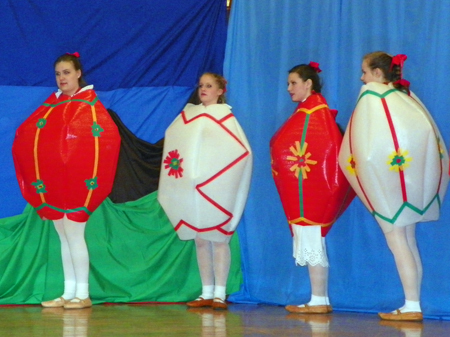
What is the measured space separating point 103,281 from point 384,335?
85.6 inches

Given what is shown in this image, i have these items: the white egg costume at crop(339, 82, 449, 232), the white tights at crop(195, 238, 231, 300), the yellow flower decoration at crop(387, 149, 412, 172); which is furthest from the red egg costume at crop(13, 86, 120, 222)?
the yellow flower decoration at crop(387, 149, 412, 172)

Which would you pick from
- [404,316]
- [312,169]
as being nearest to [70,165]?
[312,169]

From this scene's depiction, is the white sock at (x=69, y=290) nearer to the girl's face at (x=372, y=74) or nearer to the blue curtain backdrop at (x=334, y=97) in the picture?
the blue curtain backdrop at (x=334, y=97)

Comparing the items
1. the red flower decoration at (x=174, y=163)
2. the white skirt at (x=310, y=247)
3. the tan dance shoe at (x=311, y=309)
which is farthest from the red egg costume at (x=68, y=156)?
the tan dance shoe at (x=311, y=309)

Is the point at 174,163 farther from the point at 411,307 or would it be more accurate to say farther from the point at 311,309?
the point at 411,307

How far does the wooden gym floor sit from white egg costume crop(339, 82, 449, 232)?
0.59m

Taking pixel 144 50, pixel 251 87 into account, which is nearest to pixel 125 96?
pixel 144 50

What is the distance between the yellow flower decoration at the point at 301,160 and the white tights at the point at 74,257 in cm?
134

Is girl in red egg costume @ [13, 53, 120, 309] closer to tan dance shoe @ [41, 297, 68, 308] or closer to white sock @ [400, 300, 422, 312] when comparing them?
tan dance shoe @ [41, 297, 68, 308]

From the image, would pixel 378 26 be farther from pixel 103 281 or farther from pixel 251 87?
pixel 103 281

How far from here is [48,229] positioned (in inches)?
207

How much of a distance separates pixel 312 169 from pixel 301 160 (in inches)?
3.3

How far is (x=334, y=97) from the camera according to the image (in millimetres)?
5039

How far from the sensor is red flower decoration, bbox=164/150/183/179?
4.96 m
